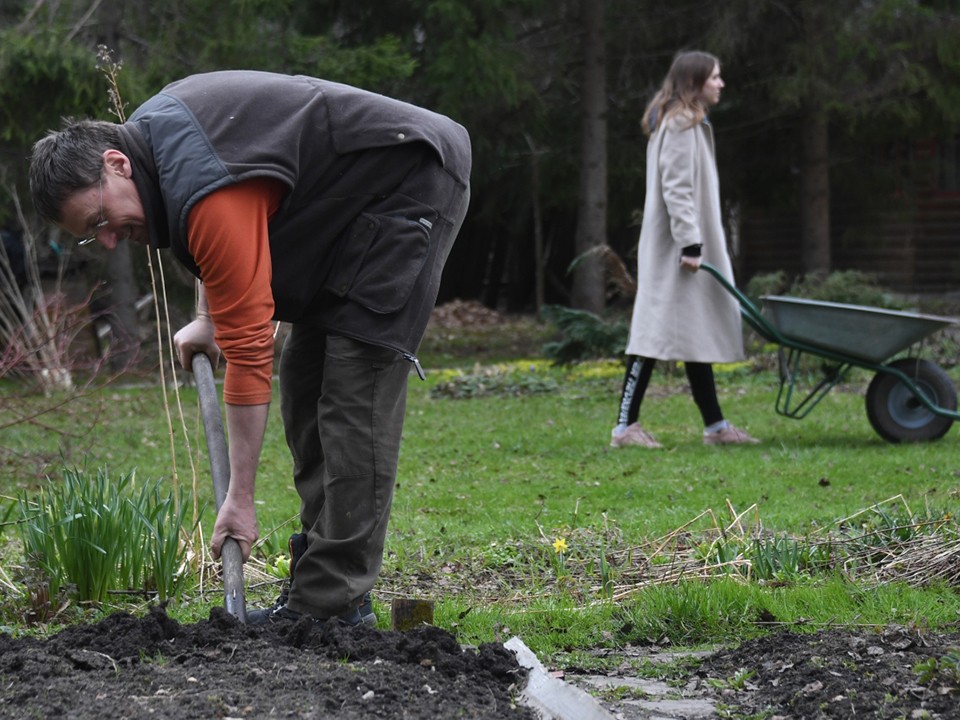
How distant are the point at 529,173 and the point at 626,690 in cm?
1493

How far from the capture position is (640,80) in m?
15.7

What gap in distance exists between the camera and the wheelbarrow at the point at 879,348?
6.79m

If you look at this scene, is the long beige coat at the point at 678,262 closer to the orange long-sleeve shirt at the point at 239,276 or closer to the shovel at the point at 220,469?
the shovel at the point at 220,469

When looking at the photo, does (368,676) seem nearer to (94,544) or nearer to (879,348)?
(94,544)

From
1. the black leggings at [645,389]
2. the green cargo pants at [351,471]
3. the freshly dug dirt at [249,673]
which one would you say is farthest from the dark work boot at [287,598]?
the black leggings at [645,389]

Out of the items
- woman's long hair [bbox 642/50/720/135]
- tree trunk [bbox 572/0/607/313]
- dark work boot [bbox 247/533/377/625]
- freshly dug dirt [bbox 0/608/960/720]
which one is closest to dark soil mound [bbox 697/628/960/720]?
freshly dug dirt [bbox 0/608/960/720]

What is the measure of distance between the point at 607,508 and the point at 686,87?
2.74 meters

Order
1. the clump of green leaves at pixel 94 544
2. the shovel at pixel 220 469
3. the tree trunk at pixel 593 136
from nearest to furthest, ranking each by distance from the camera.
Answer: the shovel at pixel 220 469 → the clump of green leaves at pixel 94 544 → the tree trunk at pixel 593 136

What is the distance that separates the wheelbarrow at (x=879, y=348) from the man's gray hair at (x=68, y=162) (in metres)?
4.52

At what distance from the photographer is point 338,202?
3195 mm

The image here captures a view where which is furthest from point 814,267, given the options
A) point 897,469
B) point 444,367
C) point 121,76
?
point 897,469

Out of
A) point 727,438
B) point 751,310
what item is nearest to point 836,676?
point 751,310

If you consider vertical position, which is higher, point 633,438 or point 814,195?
point 814,195

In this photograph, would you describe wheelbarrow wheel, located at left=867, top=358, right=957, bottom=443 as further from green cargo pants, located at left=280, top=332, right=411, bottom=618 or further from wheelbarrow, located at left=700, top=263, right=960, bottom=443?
green cargo pants, located at left=280, top=332, right=411, bottom=618
